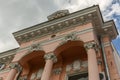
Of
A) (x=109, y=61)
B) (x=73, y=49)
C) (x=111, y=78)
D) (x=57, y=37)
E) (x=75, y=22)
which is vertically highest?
(x=75, y=22)

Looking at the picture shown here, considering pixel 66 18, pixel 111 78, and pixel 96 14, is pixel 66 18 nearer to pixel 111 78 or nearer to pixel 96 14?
pixel 96 14

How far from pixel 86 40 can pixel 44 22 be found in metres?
4.86

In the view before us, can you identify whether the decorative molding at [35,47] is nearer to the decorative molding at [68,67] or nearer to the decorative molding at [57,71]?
the decorative molding at [57,71]

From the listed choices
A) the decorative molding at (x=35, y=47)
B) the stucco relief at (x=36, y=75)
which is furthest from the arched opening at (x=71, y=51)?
the stucco relief at (x=36, y=75)

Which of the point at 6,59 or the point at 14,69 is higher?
the point at 6,59

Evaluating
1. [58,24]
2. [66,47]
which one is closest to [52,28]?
[58,24]

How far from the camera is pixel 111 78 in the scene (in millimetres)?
13312

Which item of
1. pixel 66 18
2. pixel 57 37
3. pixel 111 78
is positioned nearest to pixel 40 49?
pixel 57 37

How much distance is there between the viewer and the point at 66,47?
53.5 ft

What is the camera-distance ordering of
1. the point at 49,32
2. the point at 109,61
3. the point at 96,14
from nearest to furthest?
the point at 109,61, the point at 96,14, the point at 49,32

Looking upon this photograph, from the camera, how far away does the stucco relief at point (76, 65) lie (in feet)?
52.0

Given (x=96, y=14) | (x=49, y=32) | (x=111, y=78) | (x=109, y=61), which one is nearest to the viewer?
(x=111, y=78)

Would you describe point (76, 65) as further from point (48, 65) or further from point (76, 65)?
point (48, 65)

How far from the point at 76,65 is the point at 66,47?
1614 mm
